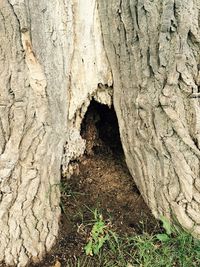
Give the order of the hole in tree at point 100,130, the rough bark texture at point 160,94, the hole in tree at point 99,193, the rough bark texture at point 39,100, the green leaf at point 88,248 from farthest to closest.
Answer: the hole in tree at point 100,130
the hole in tree at point 99,193
the green leaf at point 88,248
the rough bark texture at point 160,94
the rough bark texture at point 39,100

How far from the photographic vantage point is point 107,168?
3334 millimetres

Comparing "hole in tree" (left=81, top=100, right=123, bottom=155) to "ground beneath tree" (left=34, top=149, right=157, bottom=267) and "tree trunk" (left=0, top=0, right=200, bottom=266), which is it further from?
"tree trunk" (left=0, top=0, right=200, bottom=266)

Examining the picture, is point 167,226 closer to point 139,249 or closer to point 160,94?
point 139,249

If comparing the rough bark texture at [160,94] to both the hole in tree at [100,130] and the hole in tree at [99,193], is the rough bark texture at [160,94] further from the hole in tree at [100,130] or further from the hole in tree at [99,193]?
the hole in tree at [100,130]

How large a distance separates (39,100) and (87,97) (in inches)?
17.5

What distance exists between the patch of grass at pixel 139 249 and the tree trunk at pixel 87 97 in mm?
122

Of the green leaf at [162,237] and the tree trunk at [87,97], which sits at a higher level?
the tree trunk at [87,97]

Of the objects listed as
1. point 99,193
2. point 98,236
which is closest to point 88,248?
point 98,236

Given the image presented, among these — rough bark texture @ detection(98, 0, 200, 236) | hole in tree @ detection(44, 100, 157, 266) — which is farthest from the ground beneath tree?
rough bark texture @ detection(98, 0, 200, 236)

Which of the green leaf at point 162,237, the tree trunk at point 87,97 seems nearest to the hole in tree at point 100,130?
the tree trunk at point 87,97

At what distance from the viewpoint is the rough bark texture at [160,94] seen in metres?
2.62

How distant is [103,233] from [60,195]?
0.35m

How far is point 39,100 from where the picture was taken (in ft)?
8.60

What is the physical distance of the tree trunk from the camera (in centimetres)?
255
